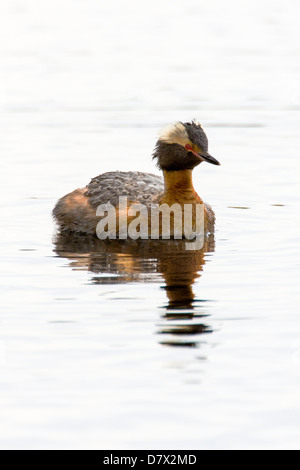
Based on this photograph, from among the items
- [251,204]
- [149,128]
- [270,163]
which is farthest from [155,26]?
[251,204]

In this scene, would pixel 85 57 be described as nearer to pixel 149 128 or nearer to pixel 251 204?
pixel 149 128

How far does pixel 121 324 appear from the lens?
942cm

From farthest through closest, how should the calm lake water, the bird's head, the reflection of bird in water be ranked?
1. the bird's head
2. the reflection of bird in water
3. the calm lake water

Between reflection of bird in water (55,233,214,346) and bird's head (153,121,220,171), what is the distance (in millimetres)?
989

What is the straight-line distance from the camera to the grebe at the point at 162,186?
43.2 feet

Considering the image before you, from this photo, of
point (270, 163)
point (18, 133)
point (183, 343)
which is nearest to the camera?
point (183, 343)

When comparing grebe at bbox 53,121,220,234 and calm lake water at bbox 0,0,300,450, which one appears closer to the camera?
calm lake water at bbox 0,0,300,450

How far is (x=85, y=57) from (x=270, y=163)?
8.99 metres

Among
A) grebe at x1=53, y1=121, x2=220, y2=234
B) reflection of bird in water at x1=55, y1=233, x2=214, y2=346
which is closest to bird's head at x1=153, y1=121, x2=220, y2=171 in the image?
grebe at x1=53, y1=121, x2=220, y2=234

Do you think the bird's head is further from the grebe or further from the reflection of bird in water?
the reflection of bird in water

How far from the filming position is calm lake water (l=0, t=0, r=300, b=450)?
7672 mm

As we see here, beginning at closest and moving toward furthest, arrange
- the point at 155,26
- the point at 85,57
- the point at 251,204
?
1. the point at 251,204
2. the point at 85,57
3. the point at 155,26

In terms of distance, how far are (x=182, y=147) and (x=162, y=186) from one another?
3.19ft

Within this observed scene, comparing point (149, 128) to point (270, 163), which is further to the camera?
point (149, 128)
